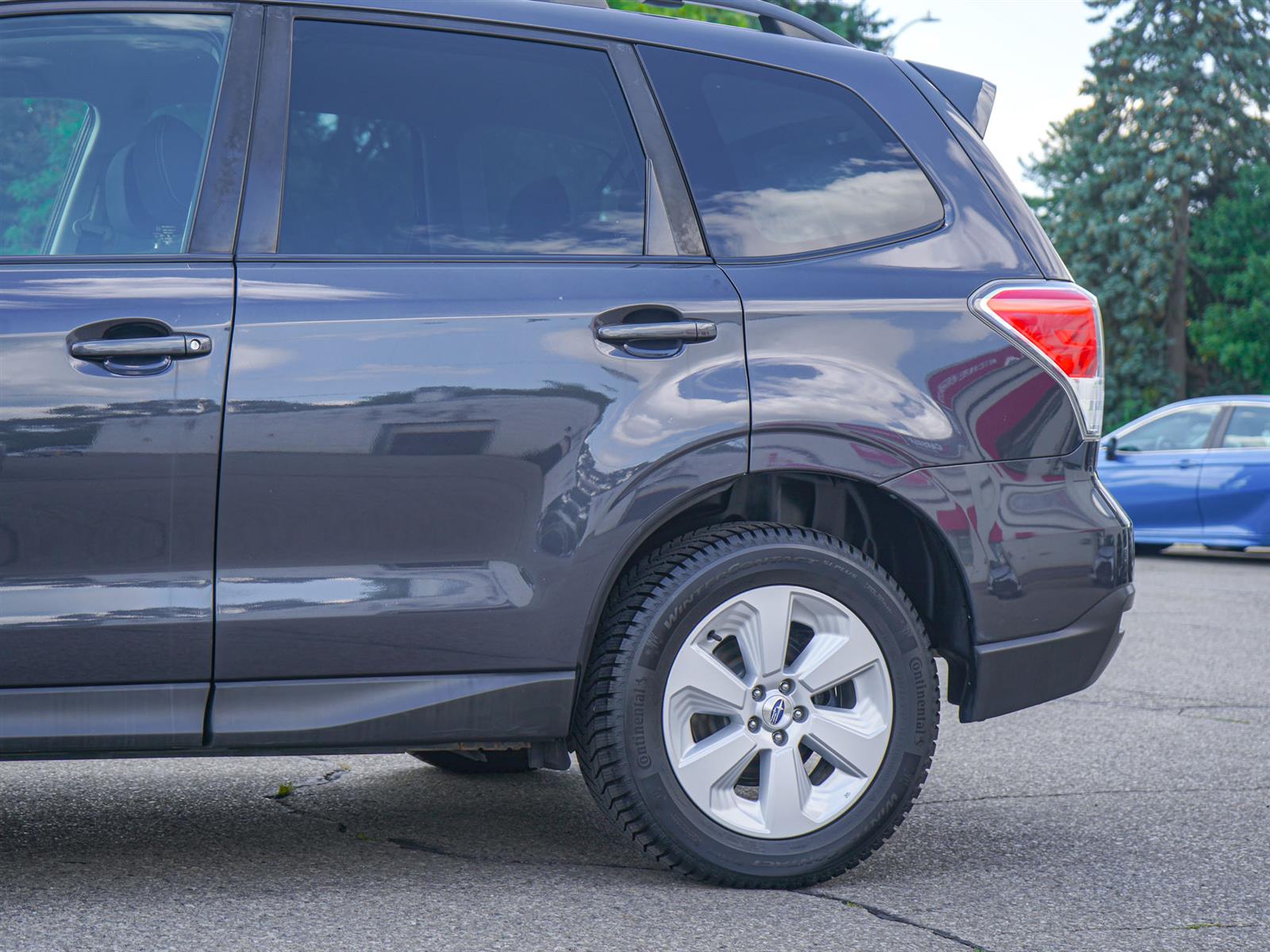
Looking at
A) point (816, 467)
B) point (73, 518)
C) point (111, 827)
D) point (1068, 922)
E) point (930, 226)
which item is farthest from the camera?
point (111, 827)

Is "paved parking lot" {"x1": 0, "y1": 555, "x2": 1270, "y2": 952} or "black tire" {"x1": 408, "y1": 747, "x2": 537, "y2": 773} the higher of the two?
"paved parking lot" {"x1": 0, "y1": 555, "x2": 1270, "y2": 952}

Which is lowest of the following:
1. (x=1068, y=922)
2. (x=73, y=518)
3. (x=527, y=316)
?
(x=1068, y=922)

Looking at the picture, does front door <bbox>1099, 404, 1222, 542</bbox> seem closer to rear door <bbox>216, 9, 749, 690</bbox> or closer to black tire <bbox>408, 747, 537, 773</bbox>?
black tire <bbox>408, 747, 537, 773</bbox>

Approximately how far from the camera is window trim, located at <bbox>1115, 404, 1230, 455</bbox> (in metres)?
13.7

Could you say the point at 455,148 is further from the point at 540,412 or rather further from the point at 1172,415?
the point at 1172,415

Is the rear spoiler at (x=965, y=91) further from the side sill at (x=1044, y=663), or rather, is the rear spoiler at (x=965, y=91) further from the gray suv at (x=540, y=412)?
the side sill at (x=1044, y=663)

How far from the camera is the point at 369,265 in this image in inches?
127

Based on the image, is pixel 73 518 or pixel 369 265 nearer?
pixel 73 518

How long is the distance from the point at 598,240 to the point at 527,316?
0.30 metres

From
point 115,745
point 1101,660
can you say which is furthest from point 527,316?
point 1101,660

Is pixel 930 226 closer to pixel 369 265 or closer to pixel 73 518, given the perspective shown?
pixel 369 265

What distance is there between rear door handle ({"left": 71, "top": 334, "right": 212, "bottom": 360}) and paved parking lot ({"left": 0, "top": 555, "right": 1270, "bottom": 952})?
1147 millimetres

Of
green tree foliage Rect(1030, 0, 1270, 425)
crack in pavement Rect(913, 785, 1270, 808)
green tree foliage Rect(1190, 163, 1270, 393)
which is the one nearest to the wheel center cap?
crack in pavement Rect(913, 785, 1270, 808)

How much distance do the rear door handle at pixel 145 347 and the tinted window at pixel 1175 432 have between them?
40.1 feet
